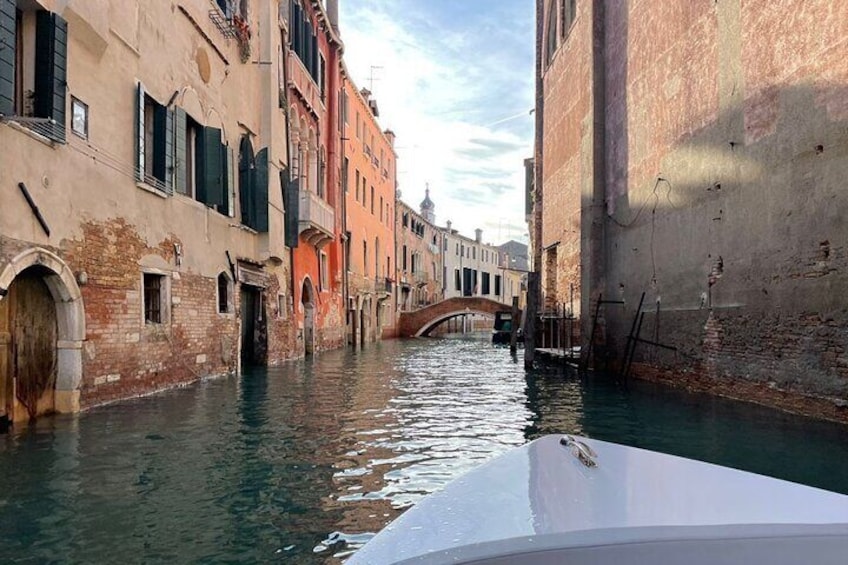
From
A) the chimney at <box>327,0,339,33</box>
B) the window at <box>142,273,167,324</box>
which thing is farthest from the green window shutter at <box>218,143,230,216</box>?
the chimney at <box>327,0,339,33</box>

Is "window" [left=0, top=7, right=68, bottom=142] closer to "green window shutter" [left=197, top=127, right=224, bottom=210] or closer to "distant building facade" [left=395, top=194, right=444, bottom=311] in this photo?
"green window shutter" [left=197, top=127, right=224, bottom=210]

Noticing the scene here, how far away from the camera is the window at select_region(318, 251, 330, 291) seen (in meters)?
18.1

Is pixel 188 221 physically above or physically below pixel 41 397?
above

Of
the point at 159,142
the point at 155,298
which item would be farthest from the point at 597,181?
the point at 155,298

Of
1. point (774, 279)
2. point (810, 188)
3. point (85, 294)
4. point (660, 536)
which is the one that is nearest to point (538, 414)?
point (774, 279)

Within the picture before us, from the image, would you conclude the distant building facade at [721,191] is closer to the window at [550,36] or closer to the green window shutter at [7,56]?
the window at [550,36]

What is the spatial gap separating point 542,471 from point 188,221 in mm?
8366

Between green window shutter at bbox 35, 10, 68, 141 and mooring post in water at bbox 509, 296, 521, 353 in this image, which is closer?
green window shutter at bbox 35, 10, 68, 141

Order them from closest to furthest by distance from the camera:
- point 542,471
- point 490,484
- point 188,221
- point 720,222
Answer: point 490,484
point 542,471
point 720,222
point 188,221

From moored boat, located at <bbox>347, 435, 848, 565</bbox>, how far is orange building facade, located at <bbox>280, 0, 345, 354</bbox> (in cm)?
1248

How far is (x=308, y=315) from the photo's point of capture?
17.0 meters

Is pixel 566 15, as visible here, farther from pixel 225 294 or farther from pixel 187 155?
pixel 225 294

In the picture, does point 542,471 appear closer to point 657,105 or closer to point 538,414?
point 538,414

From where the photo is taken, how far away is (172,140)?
902cm
